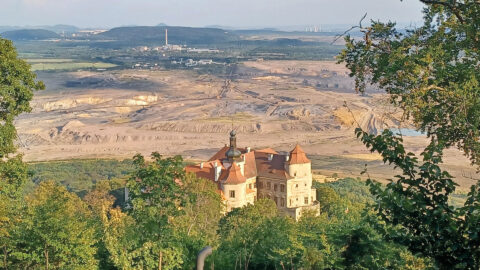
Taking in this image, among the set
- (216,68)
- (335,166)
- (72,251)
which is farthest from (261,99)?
(72,251)

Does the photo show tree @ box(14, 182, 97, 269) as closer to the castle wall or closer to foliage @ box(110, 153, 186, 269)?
foliage @ box(110, 153, 186, 269)

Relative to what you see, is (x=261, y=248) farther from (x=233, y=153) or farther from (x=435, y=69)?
(x=233, y=153)

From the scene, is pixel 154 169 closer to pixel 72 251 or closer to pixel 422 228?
pixel 72 251

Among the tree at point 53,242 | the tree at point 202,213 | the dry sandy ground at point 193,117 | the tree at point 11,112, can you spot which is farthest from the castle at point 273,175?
the tree at point 53,242

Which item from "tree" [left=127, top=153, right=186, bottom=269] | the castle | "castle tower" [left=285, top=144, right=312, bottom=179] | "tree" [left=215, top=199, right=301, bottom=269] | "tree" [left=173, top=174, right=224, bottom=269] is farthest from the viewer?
"castle tower" [left=285, top=144, right=312, bottom=179]

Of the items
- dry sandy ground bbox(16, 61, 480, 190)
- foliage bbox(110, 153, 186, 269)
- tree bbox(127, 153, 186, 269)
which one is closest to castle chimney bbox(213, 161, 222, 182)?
dry sandy ground bbox(16, 61, 480, 190)

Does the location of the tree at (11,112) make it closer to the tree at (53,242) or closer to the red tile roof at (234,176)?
the tree at (53,242)

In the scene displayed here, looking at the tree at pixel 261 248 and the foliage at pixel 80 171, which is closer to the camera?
the tree at pixel 261 248
